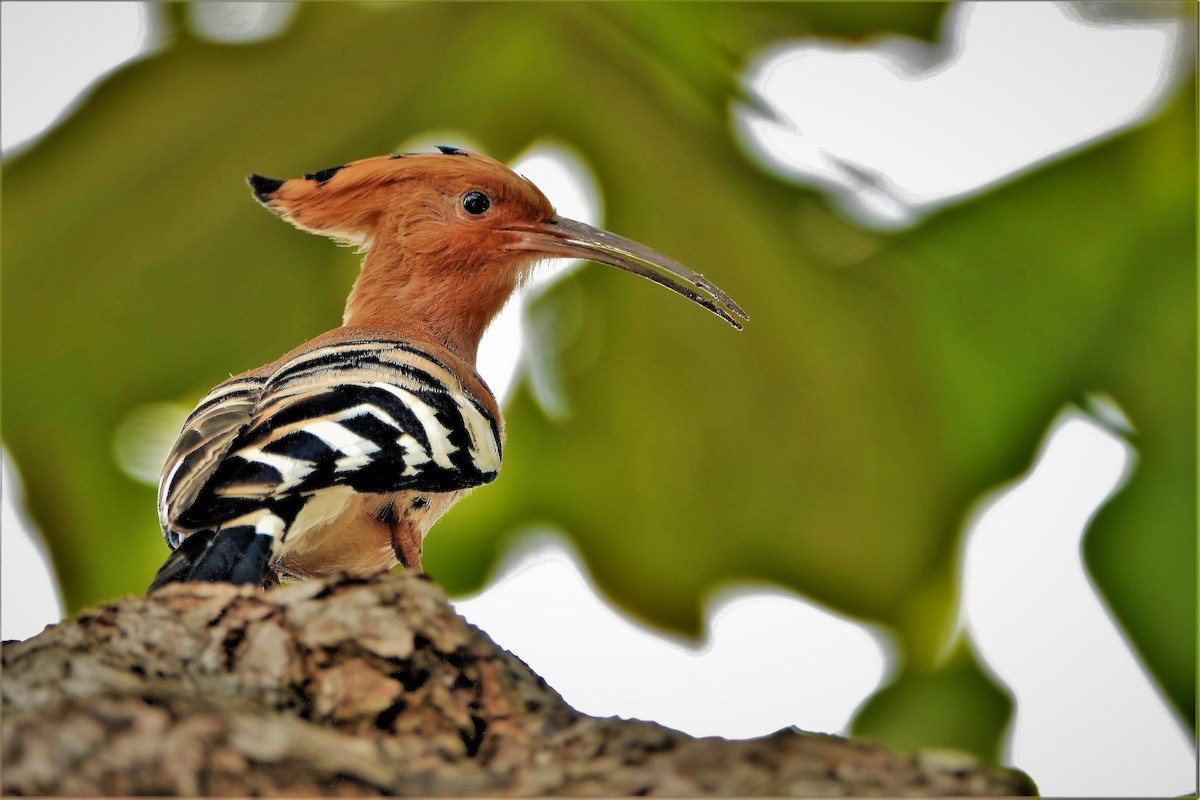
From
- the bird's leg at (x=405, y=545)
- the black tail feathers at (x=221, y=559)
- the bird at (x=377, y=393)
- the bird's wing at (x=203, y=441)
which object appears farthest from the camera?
the bird's leg at (x=405, y=545)

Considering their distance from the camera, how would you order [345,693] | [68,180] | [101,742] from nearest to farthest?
[101,742] < [345,693] < [68,180]

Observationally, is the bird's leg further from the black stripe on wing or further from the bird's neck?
the bird's neck

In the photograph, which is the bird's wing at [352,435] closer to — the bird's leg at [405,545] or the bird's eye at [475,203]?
the bird's leg at [405,545]

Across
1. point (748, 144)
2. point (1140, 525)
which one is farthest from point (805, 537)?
point (748, 144)

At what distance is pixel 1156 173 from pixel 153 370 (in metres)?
1.61

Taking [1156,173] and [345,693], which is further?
[1156,173]

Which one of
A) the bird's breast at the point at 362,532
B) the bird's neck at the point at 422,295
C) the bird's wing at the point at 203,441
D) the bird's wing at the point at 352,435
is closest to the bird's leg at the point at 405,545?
the bird's breast at the point at 362,532

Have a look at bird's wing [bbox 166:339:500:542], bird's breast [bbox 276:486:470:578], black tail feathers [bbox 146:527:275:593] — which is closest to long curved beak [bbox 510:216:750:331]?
bird's wing [bbox 166:339:500:542]

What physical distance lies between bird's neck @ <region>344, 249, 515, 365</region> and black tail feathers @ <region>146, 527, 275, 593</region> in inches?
30.3

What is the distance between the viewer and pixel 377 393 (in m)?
1.65

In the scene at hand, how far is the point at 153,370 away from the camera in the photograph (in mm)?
2041

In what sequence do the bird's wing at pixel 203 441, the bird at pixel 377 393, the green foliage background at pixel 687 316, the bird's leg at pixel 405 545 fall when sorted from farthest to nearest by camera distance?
the green foliage background at pixel 687 316, the bird's leg at pixel 405 545, the bird's wing at pixel 203 441, the bird at pixel 377 393

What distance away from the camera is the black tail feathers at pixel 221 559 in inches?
53.4

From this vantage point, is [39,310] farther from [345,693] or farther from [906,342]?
[906,342]
